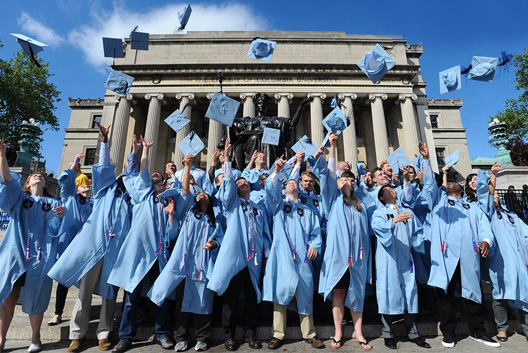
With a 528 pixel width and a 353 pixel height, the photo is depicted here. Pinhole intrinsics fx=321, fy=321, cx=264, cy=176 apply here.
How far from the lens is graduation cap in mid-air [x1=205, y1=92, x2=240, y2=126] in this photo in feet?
22.6

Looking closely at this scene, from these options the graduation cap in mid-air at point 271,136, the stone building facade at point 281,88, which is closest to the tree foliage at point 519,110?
the stone building facade at point 281,88

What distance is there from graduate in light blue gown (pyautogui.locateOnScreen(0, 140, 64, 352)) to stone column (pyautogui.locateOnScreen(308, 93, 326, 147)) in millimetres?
27688

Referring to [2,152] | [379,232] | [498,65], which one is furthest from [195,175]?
[498,65]

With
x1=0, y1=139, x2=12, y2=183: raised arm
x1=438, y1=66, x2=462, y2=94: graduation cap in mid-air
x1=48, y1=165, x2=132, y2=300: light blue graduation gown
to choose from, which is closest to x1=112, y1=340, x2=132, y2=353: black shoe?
x1=48, y1=165, x2=132, y2=300: light blue graduation gown

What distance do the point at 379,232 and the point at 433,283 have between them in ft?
3.46

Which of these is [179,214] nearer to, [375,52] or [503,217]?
[503,217]

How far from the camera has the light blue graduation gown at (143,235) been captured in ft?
14.4

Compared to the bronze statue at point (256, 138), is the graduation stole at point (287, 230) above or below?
below

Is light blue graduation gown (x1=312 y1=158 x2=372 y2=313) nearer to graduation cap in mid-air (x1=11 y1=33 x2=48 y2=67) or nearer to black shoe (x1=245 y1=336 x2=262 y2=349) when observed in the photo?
black shoe (x1=245 y1=336 x2=262 y2=349)

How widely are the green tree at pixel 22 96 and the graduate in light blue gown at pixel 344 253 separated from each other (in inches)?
1325

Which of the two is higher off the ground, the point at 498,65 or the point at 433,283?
the point at 498,65

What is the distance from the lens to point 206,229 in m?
4.74

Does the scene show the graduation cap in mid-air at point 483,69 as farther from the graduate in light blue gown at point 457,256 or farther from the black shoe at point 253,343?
the black shoe at point 253,343

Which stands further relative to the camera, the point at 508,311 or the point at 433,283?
the point at 508,311
